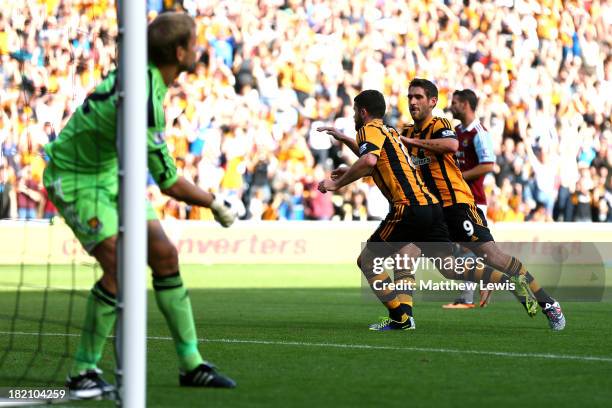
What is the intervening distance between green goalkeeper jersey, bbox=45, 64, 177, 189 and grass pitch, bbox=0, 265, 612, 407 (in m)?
1.20

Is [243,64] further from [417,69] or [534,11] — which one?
[534,11]

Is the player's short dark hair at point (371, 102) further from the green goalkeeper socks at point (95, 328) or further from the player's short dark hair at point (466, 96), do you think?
the green goalkeeper socks at point (95, 328)

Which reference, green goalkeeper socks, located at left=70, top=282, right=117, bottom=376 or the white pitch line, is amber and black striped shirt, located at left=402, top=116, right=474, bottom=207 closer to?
the white pitch line

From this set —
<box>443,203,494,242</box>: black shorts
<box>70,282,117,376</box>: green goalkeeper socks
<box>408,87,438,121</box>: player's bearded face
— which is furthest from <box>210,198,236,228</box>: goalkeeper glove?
<box>443,203,494,242</box>: black shorts

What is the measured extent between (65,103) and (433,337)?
5.29m

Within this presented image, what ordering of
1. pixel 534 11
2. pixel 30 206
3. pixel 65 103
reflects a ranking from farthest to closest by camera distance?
pixel 534 11
pixel 30 206
pixel 65 103

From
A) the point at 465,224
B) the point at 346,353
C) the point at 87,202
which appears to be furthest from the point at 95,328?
the point at 465,224

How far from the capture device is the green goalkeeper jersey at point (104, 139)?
21.2ft

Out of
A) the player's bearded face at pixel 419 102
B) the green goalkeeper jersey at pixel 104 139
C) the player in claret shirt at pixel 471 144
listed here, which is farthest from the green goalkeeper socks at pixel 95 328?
the player in claret shirt at pixel 471 144

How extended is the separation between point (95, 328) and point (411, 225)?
4604mm

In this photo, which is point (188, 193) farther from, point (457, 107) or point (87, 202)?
point (457, 107)

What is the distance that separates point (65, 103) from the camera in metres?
13.5

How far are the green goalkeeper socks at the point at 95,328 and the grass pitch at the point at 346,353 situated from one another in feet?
1.17

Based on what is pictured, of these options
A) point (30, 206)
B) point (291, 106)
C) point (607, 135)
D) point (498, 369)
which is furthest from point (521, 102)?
point (498, 369)
